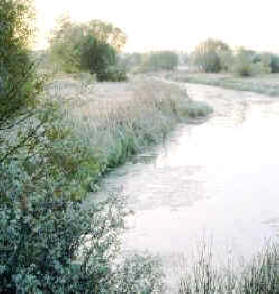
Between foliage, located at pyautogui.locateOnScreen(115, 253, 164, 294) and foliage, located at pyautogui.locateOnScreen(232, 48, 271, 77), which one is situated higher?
foliage, located at pyautogui.locateOnScreen(232, 48, 271, 77)

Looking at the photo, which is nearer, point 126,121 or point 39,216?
point 39,216

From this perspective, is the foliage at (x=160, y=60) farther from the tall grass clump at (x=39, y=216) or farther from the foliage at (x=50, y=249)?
the foliage at (x=50, y=249)

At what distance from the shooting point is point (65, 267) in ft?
15.8

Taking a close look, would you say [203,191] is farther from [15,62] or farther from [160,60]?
[160,60]

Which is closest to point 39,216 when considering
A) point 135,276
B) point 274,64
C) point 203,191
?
point 135,276

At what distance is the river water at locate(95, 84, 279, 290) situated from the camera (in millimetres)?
9688

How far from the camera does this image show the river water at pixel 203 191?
9.69 metres

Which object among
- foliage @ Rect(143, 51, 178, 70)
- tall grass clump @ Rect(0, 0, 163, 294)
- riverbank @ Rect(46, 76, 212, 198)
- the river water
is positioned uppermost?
foliage @ Rect(143, 51, 178, 70)

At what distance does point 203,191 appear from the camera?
13.2 metres

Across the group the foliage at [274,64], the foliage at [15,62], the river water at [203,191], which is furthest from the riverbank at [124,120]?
the foliage at [274,64]

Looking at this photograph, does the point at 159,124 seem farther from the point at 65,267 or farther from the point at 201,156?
the point at 65,267

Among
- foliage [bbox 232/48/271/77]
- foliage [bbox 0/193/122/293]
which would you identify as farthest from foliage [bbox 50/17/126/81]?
foliage [bbox 0/193/122/293]

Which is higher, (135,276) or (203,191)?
(135,276)

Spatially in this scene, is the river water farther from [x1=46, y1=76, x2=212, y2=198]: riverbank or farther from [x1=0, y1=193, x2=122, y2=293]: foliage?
[x1=0, y1=193, x2=122, y2=293]: foliage
